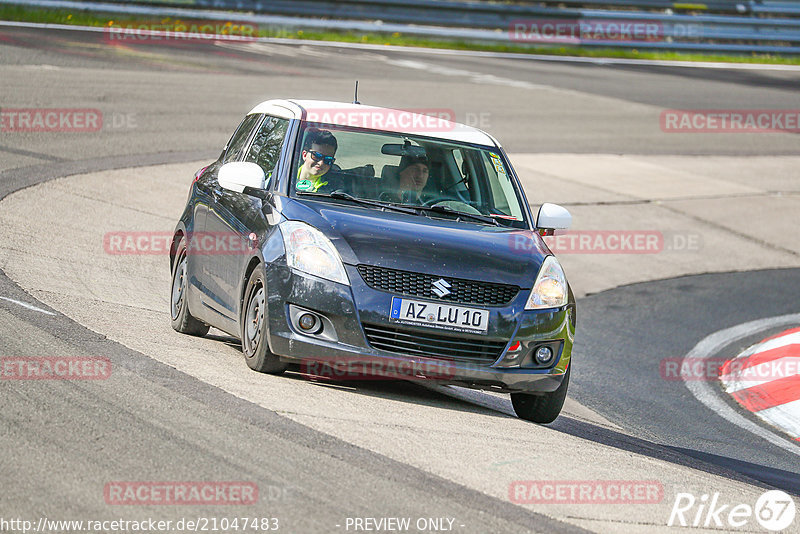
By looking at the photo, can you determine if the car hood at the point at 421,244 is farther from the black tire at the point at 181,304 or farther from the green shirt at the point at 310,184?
the black tire at the point at 181,304

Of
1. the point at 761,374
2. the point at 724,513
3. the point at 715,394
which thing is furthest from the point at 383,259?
the point at 761,374

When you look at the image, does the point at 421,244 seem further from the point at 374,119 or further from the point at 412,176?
the point at 374,119

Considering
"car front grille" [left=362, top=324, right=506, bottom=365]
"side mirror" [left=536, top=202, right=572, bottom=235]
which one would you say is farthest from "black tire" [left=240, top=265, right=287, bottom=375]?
"side mirror" [left=536, top=202, right=572, bottom=235]

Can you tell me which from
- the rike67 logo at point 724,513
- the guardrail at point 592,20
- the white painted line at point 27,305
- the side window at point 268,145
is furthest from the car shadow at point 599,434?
the guardrail at point 592,20

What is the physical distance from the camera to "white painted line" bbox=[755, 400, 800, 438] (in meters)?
9.30

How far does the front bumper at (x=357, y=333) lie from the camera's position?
657 cm

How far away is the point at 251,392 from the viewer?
6.27 m

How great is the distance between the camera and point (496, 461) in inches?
227

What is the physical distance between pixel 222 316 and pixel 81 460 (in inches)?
104

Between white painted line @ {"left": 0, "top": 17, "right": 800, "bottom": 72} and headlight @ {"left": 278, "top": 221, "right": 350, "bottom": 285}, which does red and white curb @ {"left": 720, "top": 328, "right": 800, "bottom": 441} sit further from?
white painted line @ {"left": 0, "top": 17, "right": 800, "bottom": 72}

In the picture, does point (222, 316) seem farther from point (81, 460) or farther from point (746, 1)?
point (746, 1)

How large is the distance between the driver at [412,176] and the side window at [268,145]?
2.62 ft

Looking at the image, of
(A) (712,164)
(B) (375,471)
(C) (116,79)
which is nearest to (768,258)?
(A) (712,164)

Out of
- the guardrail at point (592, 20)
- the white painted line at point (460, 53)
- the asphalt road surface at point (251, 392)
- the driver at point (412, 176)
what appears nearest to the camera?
the asphalt road surface at point (251, 392)
